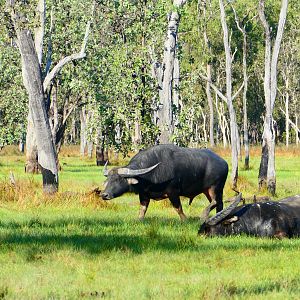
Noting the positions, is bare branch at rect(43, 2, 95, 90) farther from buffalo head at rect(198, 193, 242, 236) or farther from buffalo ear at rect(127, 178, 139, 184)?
buffalo head at rect(198, 193, 242, 236)

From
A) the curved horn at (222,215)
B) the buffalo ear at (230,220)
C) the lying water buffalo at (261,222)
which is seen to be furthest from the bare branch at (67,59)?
the curved horn at (222,215)

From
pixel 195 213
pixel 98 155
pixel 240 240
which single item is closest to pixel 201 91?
pixel 98 155

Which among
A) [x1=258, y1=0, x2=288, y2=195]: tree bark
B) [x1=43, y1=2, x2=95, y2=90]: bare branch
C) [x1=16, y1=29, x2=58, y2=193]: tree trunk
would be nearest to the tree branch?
[x1=43, y1=2, x2=95, y2=90]: bare branch


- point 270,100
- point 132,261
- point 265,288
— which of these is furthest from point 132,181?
point 270,100

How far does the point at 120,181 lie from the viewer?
58.9 ft

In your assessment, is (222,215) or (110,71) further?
(110,71)

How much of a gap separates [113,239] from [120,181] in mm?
4394

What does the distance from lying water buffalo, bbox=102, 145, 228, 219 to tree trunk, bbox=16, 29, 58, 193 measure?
5.46 m

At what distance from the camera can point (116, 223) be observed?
651 inches

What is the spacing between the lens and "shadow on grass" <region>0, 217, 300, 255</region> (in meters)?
12.7

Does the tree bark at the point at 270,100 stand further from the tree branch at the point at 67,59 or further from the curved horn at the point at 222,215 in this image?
the curved horn at the point at 222,215

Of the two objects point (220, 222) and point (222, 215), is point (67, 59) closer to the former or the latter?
point (220, 222)

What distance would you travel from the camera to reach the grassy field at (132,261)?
9.41 m

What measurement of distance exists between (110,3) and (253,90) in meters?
65.3
